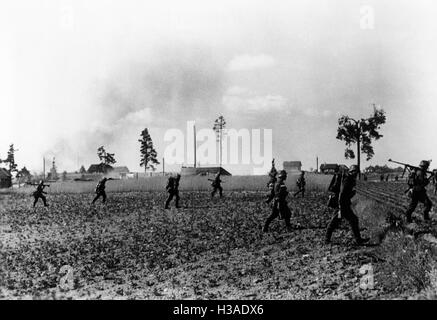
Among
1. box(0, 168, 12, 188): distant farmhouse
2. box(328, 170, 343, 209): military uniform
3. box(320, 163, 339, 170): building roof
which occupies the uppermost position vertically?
box(320, 163, 339, 170): building roof

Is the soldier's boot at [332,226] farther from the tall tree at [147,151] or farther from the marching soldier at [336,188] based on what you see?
the tall tree at [147,151]

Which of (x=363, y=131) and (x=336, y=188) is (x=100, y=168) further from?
(x=336, y=188)

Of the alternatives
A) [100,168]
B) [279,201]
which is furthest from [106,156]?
[279,201]

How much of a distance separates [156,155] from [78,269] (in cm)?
7490

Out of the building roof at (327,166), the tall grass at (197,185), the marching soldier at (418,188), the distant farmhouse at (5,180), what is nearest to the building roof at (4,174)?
the distant farmhouse at (5,180)

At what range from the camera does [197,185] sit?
145 feet

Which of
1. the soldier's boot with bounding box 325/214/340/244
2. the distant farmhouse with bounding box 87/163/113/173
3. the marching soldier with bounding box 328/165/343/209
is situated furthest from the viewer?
the distant farmhouse with bounding box 87/163/113/173

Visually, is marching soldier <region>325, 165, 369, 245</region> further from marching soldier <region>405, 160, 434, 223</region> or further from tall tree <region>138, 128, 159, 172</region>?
tall tree <region>138, 128, 159, 172</region>

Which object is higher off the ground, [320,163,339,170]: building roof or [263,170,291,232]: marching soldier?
[320,163,339,170]: building roof

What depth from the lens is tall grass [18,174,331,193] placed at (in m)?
41.4

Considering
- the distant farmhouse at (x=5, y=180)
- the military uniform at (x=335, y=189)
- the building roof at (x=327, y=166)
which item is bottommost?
the distant farmhouse at (x=5, y=180)

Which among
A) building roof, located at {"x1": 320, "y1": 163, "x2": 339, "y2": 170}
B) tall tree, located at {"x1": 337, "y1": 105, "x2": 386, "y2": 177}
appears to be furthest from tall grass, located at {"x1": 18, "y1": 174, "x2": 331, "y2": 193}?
building roof, located at {"x1": 320, "y1": 163, "x2": 339, "y2": 170}

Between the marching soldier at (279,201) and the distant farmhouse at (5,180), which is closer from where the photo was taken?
the marching soldier at (279,201)

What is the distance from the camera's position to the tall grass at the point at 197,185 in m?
41.4
